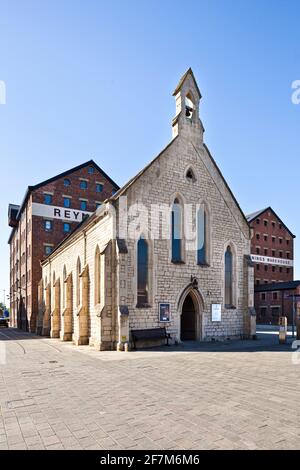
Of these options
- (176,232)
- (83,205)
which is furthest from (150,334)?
(83,205)

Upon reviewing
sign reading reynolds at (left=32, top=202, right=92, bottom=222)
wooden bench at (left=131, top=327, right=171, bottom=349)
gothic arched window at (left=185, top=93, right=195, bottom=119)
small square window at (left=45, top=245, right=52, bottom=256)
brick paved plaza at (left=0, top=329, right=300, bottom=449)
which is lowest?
wooden bench at (left=131, top=327, right=171, bottom=349)

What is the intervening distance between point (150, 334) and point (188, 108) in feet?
47.5

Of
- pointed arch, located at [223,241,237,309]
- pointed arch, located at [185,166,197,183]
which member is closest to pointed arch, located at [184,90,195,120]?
pointed arch, located at [185,166,197,183]

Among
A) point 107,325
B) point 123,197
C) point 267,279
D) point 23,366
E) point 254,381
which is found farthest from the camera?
point 267,279

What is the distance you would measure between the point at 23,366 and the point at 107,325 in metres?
4.87

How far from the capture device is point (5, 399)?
812cm

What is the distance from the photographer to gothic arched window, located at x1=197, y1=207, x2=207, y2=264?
71.0 ft

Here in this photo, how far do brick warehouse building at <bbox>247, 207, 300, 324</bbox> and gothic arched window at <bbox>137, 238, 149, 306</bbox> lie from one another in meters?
34.9

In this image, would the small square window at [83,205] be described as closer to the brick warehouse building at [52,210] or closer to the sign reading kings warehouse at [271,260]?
the brick warehouse building at [52,210]

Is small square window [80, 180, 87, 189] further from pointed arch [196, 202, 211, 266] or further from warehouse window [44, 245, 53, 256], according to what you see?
pointed arch [196, 202, 211, 266]

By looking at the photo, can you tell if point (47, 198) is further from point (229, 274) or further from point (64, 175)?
point (229, 274)

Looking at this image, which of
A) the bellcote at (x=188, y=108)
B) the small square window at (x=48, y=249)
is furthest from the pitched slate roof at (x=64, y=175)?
the bellcote at (x=188, y=108)

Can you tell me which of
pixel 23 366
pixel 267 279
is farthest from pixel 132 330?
pixel 267 279
